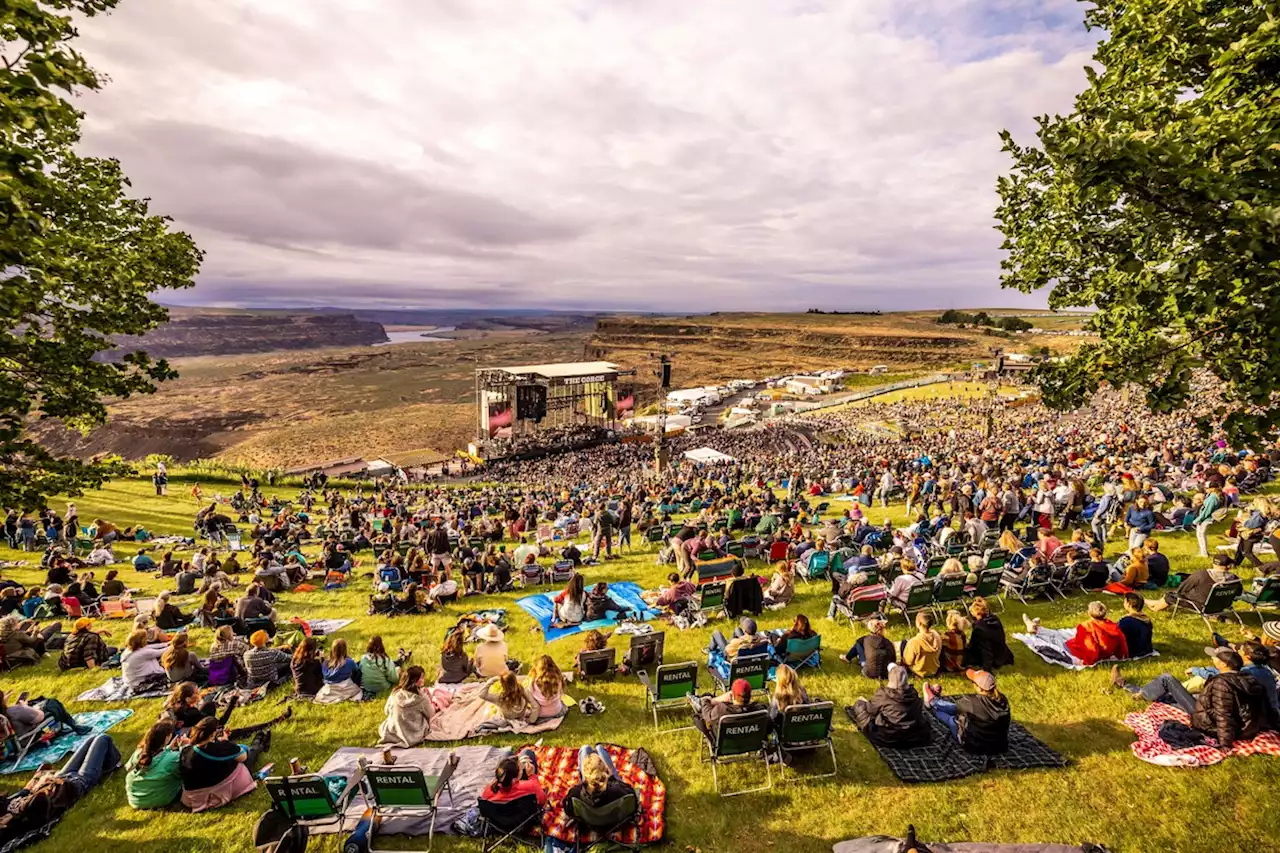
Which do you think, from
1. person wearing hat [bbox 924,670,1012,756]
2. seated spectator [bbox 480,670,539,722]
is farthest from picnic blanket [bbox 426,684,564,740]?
person wearing hat [bbox 924,670,1012,756]

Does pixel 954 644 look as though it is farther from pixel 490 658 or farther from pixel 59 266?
pixel 59 266

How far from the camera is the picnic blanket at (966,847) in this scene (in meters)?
5.27

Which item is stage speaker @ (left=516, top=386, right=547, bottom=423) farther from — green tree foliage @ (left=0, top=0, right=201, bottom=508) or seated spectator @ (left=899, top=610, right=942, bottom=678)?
seated spectator @ (left=899, top=610, right=942, bottom=678)

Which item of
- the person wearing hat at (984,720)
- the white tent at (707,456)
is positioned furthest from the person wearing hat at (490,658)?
the white tent at (707,456)

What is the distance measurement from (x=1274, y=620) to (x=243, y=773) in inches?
574

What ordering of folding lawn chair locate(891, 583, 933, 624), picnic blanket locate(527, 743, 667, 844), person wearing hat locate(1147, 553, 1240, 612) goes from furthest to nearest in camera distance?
folding lawn chair locate(891, 583, 933, 624), person wearing hat locate(1147, 553, 1240, 612), picnic blanket locate(527, 743, 667, 844)

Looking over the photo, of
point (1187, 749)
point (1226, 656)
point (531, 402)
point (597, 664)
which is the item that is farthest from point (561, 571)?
point (531, 402)

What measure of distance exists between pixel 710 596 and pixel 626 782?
17.8ft

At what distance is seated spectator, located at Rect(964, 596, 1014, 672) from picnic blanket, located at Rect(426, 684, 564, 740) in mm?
6130

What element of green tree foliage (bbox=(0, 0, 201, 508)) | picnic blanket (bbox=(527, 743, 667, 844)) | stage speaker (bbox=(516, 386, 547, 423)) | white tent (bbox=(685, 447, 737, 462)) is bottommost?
white tent (bbox=(685, 447, 737, 462))

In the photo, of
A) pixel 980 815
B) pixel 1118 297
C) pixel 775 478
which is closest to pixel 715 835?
pixel 980 815

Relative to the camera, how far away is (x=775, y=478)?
3225 centimetres

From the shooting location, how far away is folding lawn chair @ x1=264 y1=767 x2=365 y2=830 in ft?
18.3

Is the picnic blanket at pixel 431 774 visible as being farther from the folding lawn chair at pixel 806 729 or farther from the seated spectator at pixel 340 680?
the folding lawn chair at pixel 806 729
